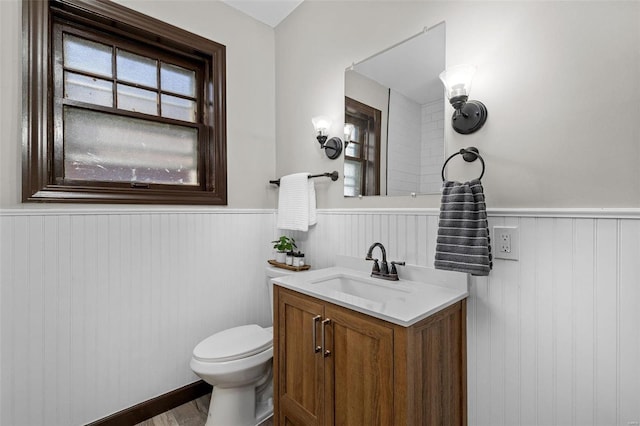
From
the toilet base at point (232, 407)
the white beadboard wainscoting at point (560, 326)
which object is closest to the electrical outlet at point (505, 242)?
the white beadboard wainscoting at point (560, 326)

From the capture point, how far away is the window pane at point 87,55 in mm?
1610

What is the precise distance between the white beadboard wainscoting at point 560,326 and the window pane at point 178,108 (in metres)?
1.97

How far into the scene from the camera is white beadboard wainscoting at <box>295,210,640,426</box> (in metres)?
0.89

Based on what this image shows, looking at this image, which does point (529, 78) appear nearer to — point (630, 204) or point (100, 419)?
point (630, 204)

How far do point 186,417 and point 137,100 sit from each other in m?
1.96

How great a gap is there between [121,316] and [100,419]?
542 millimetres

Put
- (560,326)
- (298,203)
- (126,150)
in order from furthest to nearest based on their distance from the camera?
(298,203)
(126,150)
(560,326)

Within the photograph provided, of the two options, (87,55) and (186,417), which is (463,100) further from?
(186,417)

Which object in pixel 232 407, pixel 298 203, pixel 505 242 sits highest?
A: pixel 298 203

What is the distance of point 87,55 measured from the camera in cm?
166

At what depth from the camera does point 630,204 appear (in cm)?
88

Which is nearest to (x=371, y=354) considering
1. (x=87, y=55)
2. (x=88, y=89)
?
(x=88, y=89)

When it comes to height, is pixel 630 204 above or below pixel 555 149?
below

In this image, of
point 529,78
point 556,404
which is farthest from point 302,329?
point 529,78
